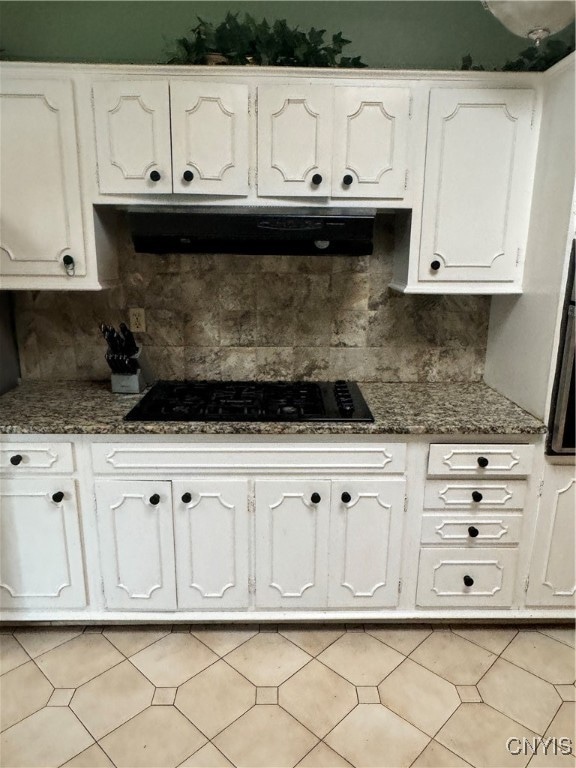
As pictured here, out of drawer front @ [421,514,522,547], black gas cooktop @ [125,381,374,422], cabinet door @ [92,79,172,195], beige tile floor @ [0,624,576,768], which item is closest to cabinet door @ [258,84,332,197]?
cabinet door @ [92,79,172,195]

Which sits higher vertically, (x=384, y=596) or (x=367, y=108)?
(x=367, y=108)

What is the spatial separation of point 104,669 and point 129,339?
1295 millimetres

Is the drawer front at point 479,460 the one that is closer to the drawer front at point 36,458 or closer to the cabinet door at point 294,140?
the cabinet door at point 294,140

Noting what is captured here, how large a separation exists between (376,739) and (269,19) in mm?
2760

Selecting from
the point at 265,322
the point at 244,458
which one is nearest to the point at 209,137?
the point at 265,322

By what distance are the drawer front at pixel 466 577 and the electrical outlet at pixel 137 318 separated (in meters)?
1.58

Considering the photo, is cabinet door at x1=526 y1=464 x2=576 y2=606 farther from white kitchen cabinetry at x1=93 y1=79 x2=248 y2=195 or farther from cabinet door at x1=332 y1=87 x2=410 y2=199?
white kitchen cabinetry at x1=93 y1=79 x2=248 y2=195

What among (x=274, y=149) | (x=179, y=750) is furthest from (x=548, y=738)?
(x=274, y=149)

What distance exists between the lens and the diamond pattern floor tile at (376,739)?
1466mm

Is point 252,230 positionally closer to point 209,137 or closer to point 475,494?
point 209,137

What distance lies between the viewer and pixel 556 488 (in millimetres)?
1826

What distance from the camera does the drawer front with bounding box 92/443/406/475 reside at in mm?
1749

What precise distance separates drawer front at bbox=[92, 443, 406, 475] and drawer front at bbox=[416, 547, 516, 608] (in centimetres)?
46

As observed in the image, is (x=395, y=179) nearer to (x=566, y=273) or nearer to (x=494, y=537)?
(x=566, y=273)
